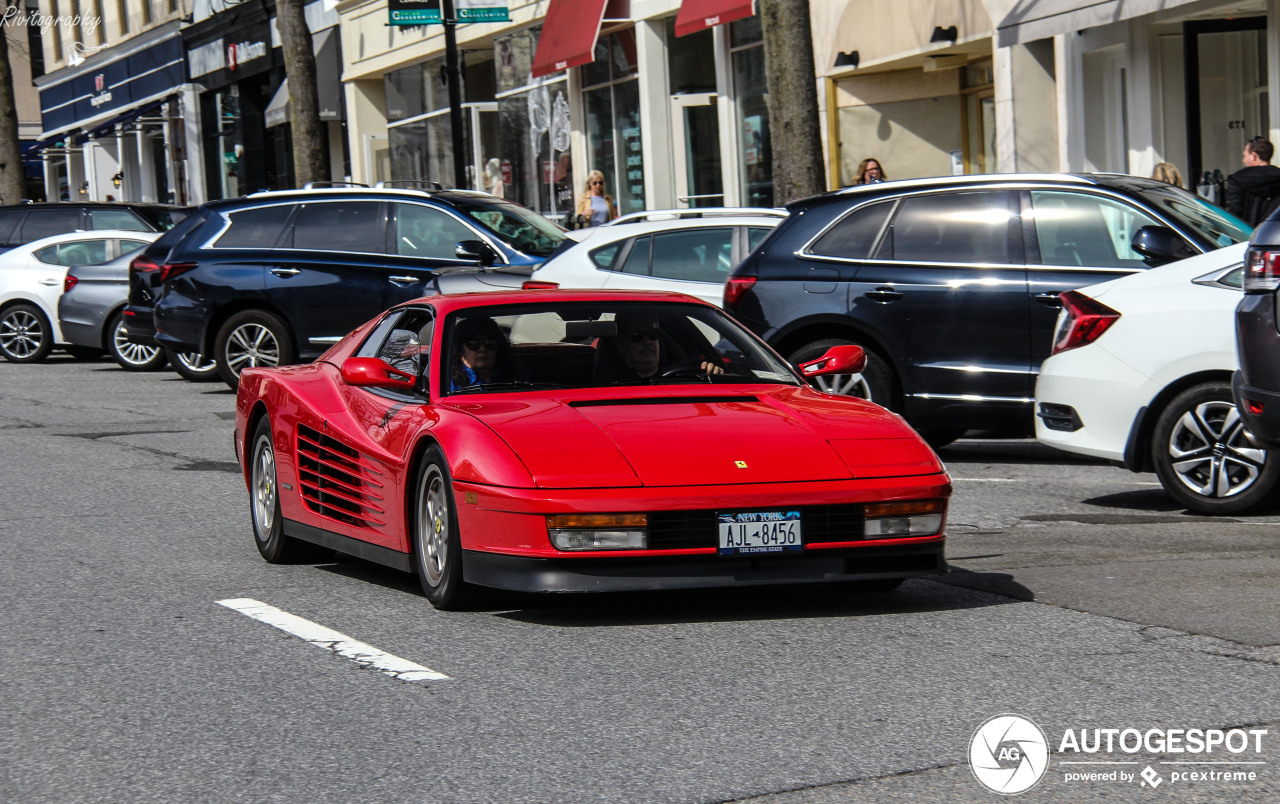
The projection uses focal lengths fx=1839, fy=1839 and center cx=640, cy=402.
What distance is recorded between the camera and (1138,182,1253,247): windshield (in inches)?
417

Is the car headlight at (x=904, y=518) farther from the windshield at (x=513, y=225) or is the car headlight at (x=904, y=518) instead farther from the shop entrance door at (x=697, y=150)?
the shop entrance door at (x=697, y=150)

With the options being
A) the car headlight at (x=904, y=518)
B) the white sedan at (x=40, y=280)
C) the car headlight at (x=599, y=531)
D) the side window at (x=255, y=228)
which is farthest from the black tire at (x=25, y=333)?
the car headlight at (x=904, y=518)

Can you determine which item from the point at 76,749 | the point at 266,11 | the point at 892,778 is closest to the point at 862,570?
the point at 892,778

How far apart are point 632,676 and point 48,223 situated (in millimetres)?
20763

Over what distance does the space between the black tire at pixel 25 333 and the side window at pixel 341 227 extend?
6.77 metres

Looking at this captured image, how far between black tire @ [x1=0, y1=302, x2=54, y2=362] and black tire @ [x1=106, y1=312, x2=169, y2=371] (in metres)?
1.93

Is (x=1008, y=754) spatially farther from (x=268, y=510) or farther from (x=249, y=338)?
(x=249, y=338)

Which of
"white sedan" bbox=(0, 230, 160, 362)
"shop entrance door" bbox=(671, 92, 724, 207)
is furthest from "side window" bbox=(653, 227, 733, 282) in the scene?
"shop entrance door" bbox=(671, 92, 724, 207)

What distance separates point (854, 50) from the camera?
22734 millimetres

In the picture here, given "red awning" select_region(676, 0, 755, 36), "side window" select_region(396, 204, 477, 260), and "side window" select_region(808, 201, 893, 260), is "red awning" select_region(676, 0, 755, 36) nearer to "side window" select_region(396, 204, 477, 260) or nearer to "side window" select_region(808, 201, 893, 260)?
"side window" select_region(396, 204, 477, 260)

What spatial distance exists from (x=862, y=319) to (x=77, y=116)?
2076 inches

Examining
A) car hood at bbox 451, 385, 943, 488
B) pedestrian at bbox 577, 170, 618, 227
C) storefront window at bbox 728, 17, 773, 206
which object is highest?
storefront window at bbox 728, 17, 773, 206

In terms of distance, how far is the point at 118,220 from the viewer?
79.3 ft

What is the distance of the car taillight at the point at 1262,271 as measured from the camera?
7.27 meters
